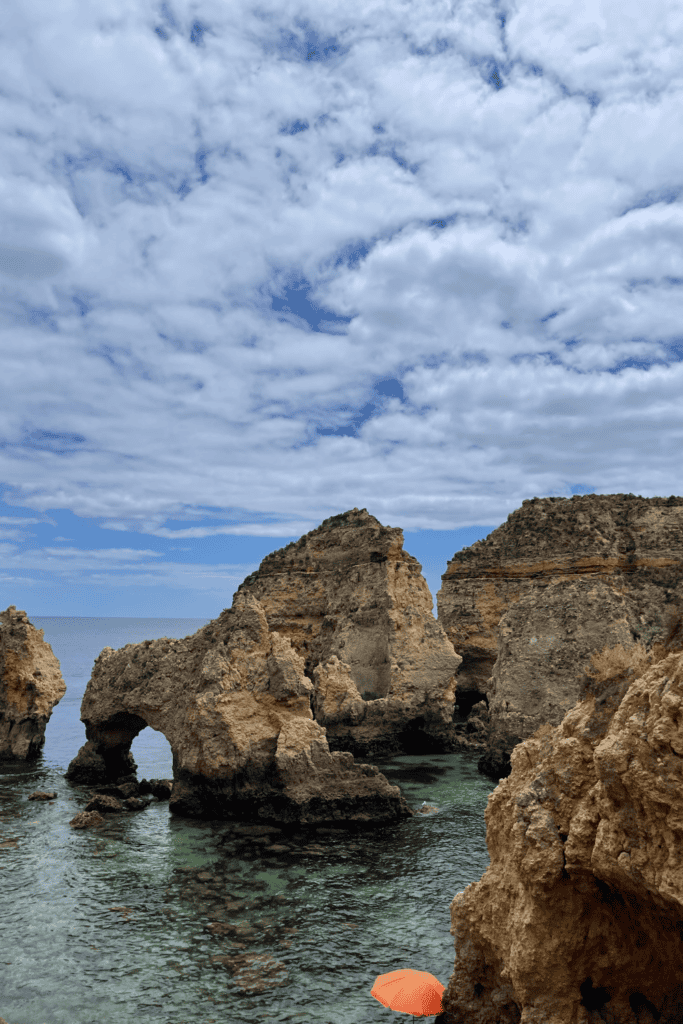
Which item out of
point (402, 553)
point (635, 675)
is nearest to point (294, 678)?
point (635, 675)

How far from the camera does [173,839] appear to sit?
1308 cm

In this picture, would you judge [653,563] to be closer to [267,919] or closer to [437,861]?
[437,861]

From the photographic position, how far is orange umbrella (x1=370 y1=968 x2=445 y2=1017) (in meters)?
6.68

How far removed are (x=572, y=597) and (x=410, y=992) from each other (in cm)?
1367

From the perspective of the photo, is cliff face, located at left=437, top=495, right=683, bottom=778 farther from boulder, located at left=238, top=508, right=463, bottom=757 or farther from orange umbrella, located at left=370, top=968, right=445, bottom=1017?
orange umbrella, located at left=370, top=968, right=445, bottom=1017

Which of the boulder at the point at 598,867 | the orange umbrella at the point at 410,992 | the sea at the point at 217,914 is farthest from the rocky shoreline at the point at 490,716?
the sea at the point at 217,914

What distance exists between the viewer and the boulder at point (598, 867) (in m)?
4.16

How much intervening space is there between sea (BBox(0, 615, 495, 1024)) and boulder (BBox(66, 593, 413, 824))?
1.81 feet

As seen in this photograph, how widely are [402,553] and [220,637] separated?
1275cm

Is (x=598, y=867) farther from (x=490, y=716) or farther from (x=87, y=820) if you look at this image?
(x=490, y=716)

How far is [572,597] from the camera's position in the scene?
19.0 meters

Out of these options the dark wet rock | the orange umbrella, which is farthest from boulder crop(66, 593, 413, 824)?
the orange umbrella

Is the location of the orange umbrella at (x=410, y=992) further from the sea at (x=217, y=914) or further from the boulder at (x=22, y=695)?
the boulder at (x=22, y=695)

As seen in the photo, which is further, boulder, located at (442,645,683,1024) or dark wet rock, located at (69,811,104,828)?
dark wet rock, located at (69,811,104,828)
